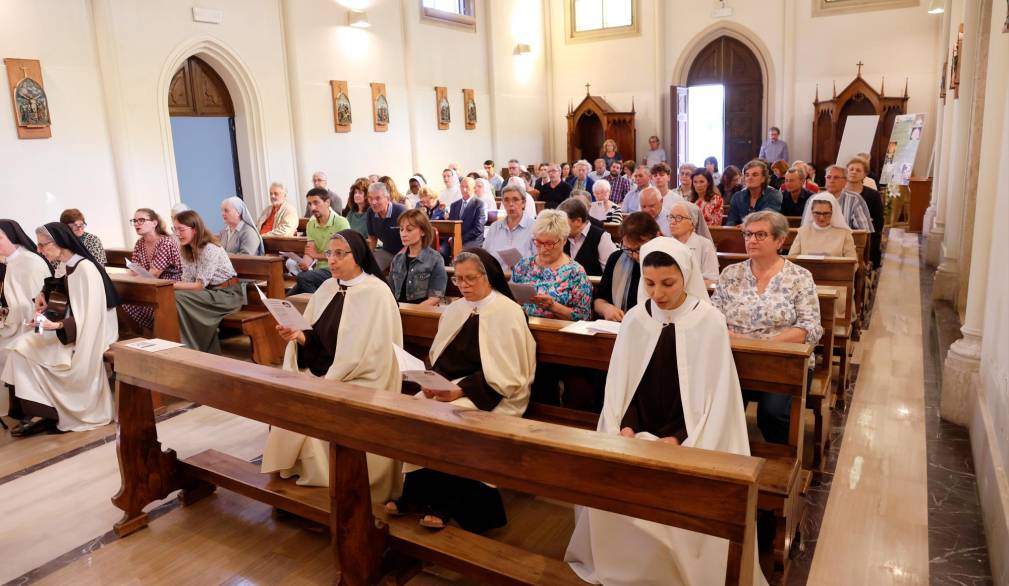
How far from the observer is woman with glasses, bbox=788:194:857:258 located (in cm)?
566

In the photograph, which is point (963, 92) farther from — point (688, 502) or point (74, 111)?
point (74, 111)

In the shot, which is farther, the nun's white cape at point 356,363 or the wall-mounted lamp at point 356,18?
the wall-mounted lamp at point 356,18

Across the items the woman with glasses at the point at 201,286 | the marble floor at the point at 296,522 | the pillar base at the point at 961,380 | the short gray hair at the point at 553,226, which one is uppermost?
the short gray hair at the point at 553,226

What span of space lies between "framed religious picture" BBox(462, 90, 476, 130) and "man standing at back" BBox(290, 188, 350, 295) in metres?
8.13

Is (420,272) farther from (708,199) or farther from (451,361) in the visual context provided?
(708,199)

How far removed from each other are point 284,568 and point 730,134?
48.8ft

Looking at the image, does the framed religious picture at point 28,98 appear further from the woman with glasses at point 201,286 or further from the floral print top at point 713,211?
the floral print top at point 713,211

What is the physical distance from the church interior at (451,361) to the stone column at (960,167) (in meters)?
0.04

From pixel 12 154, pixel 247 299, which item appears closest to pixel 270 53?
pixel 12 154

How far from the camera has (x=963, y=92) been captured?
766 cm

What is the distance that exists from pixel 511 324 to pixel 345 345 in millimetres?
841

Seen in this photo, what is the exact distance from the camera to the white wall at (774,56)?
13984 millimetres

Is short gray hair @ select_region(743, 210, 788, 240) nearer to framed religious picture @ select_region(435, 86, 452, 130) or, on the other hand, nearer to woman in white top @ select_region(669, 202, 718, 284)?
woman in white top @ select_region(669, 202, 718, 284)

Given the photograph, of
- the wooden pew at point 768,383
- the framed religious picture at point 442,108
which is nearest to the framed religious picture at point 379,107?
the framed religious picture at point 442,108
